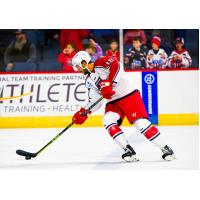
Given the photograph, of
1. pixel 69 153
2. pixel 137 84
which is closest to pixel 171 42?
pixel 137 84

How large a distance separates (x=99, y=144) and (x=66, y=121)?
57.1 inches

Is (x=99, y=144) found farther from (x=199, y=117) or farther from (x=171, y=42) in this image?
(x=171, y=42)

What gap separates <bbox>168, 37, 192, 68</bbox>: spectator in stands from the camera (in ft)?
24.1

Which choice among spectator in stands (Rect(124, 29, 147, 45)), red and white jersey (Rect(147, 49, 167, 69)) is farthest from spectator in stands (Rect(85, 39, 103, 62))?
red and white jersey (Rect(147, 49, 167, 69))

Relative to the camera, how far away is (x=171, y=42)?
24.6 feet

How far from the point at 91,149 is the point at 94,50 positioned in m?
2.22

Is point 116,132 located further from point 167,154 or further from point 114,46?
point 114,46

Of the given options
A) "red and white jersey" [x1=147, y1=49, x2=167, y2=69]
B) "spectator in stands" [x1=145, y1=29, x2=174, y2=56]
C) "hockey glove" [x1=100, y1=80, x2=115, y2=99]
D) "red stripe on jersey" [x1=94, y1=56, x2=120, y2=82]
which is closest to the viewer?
"hockey glove" [x1=100, y1=80, x2=115, y2=99]

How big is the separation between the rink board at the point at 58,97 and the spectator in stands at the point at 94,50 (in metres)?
0.41

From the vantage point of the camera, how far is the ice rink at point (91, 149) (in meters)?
4.68

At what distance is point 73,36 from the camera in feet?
24.7

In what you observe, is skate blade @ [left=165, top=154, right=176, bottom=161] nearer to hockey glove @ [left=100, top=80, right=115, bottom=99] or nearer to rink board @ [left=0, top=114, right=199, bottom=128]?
hockey glove @ [left=100, top=80, right=115, bottom=99]

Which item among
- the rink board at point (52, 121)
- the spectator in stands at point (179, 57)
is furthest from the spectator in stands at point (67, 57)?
the spectator in stands at point (179, 57)

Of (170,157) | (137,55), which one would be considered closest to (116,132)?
(170,157)
